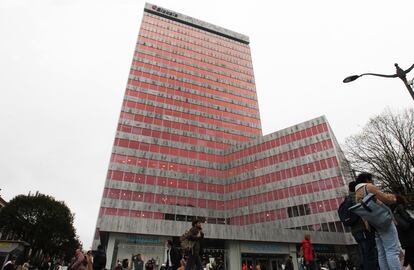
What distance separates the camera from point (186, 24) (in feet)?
234

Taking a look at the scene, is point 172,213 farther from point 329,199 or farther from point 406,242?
point 406,242

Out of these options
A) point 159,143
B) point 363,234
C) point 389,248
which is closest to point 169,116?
point 159,143

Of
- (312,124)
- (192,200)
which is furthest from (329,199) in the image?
(192,200)

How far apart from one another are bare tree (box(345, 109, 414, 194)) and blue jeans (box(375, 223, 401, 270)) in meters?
17.5

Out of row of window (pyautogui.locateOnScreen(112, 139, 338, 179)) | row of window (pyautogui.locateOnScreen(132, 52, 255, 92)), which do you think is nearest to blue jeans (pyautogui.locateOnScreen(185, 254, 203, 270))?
row of window (pyautogui.locateOnScreen(112, 139, 338, 179))

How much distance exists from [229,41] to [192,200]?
168 ft

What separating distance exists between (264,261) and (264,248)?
1395 millimetres

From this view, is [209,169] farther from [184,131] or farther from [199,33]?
[199,33]

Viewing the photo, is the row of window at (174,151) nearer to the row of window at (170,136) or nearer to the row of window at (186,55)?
the row of window at (170,136)

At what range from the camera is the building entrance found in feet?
82.9

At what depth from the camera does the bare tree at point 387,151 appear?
61.1ft

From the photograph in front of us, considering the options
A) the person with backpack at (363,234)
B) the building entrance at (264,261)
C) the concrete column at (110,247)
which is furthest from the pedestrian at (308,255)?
the concrete column at (110,247)

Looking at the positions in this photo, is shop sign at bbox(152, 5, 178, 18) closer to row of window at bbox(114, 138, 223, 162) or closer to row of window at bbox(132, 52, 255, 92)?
row of window at bbox(132, 52, 255, 92)

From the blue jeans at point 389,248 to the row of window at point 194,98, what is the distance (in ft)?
167
